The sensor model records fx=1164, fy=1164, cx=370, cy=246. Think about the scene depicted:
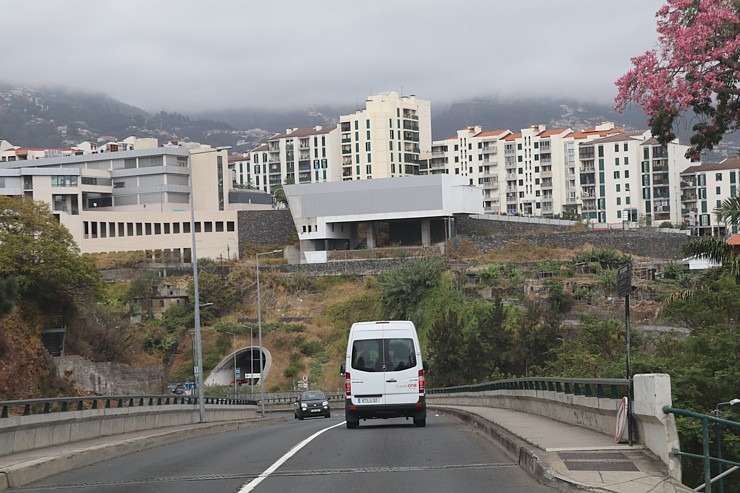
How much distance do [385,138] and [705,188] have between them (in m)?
47.5

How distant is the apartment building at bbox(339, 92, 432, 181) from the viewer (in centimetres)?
17688

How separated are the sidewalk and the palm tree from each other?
53.6 feet

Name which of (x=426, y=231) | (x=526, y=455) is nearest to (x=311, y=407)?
(x=526, y=455)

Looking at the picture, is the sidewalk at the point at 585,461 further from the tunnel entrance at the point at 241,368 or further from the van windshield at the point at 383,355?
the tunnel entrance at the point at 241,368

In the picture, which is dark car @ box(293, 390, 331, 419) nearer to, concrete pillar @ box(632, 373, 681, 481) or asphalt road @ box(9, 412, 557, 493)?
asphalt road @ box(9, 412, 557, 493)

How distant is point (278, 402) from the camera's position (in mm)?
87625

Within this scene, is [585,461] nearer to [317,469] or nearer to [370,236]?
[317,469]

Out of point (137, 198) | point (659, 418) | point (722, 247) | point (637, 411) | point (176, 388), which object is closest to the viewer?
point (659, 418)

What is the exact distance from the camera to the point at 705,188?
162500 millimetres

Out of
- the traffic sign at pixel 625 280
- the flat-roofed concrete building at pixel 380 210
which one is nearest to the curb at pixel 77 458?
the traffic sign at pixel 625 280

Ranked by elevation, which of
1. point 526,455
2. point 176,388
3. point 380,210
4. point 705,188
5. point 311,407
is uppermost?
point 705,188

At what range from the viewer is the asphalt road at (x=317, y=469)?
1587 cm

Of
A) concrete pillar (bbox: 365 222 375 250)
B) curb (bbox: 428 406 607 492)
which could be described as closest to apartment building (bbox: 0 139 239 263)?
concrete pillar (bbox: 365 222 375 250)

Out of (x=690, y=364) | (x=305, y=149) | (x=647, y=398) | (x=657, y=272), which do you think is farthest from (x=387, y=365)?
(x=305, y=149)
